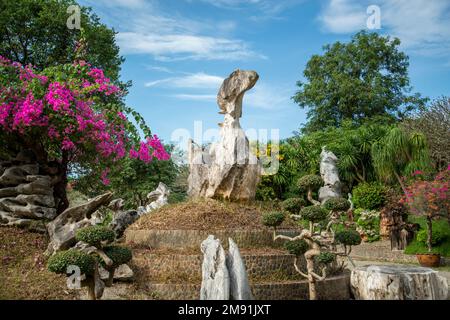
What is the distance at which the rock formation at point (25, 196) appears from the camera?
1107 centimetres

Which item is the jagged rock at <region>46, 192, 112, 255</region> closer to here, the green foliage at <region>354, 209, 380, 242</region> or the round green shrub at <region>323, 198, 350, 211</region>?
the round green shrub at <region>323, 198, 350, 211</region>

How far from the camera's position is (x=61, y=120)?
10406 mm

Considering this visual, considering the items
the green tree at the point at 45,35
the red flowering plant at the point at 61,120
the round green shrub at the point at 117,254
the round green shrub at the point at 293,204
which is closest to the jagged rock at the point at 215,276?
the round green shrub at the point at 117,254

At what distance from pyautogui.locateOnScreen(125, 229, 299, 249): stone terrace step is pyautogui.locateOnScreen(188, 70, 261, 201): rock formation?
4.87 feet

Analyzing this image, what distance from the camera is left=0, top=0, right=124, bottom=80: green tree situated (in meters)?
19.5

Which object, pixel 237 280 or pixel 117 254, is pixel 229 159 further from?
pixel 237 280

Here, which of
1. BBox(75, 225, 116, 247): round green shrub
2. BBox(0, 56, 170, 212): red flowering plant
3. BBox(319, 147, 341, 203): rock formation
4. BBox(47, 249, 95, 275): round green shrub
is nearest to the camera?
BBox(47, 249, 95, 275): round green shrub

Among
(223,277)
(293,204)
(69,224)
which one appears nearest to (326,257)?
(293,204)

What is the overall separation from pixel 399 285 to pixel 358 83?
23.4m

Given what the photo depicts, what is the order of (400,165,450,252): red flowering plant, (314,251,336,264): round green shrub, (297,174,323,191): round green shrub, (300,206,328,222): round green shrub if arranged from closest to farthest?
(314,251,336,264): round green shrub < (300,206,328,222): round green shrub < (297,174,323,191): round green shrub < (400,165,450,252): red flowering plant

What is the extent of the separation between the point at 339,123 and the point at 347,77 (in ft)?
10.2

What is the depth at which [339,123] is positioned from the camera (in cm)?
3117

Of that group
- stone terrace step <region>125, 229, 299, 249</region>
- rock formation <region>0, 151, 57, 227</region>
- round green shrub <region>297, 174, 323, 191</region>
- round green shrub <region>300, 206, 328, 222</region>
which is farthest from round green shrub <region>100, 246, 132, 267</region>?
rock formation <region>0, 151, 57, 227</region>
